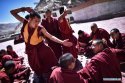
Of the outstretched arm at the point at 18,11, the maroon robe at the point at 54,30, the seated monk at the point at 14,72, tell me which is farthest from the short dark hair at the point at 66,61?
the maroon robe at the point at 54,30

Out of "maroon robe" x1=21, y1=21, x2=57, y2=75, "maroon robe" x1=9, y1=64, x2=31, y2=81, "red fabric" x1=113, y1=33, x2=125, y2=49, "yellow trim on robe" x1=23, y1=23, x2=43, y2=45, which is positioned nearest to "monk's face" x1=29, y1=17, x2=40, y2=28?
"yellow trim on robe" x1=23, y1=23, x2=43, y2=45

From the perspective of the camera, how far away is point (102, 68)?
5.03 meters

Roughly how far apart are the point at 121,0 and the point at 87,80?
23.4 m

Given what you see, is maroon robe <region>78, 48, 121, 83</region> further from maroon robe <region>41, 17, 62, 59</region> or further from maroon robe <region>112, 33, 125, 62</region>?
maroon robe <region>41, 17, 62, 59</region>

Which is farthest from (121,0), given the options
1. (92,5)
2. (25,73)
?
(25,73)

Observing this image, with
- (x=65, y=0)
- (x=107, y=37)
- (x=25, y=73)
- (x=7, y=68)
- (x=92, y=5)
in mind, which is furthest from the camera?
(x=65, y=0)

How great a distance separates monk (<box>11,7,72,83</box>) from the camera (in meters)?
5.74

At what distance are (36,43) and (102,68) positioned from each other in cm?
192

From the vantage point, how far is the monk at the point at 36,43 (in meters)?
5.74

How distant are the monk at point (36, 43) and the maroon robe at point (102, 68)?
42.8 inches

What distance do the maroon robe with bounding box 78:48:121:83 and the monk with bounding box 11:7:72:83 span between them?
42.8 inches

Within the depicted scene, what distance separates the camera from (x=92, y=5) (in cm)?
3111

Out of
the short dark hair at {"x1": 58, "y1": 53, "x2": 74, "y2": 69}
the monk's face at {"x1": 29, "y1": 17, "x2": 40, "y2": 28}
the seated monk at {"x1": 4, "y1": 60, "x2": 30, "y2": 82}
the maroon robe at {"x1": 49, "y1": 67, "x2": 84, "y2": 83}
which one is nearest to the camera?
the maroon robe at {"x1": 49, "y1": 67, "x2": 84, "y2": 83}

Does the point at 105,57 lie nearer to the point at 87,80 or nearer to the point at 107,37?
the point at 87,80
